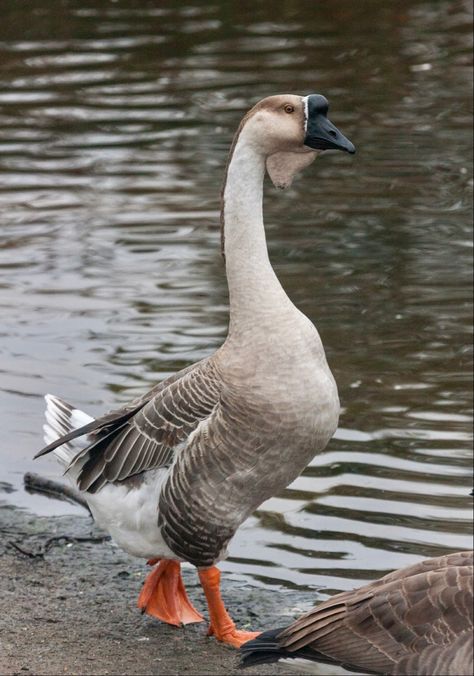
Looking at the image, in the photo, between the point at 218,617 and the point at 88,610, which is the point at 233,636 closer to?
the point at 218,617

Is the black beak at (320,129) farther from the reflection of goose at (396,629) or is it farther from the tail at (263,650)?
the tail at (263,650)

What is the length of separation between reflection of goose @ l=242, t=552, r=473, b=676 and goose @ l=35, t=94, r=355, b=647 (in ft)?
2.45

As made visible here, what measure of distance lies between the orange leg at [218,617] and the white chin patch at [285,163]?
1.72 meters

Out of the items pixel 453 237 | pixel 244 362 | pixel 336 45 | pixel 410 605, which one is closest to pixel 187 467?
pixel 244 362

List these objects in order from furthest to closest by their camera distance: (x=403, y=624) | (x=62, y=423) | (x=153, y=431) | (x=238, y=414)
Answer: (x=62, y=423) < (x=153, y=431) < (x=238, y=414) < (x=403, y=624)

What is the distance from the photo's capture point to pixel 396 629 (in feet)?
16.9

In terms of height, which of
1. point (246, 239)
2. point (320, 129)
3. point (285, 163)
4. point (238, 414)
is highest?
point (320, 129)

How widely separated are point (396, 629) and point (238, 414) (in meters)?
1.15

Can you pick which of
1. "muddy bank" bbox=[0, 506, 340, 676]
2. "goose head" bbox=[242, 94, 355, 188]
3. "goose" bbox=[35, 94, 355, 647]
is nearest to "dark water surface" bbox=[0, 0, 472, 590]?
"muddy bank" bbox=[0, 506, 340, 676]

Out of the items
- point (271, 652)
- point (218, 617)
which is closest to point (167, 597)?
point (218, 617)

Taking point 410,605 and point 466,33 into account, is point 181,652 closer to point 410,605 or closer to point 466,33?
point 410,605

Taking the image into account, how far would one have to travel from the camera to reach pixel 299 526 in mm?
7852

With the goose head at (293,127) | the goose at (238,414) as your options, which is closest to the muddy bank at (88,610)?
the goose at (238,414)

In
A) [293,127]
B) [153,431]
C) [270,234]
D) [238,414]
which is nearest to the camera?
[238,414]
